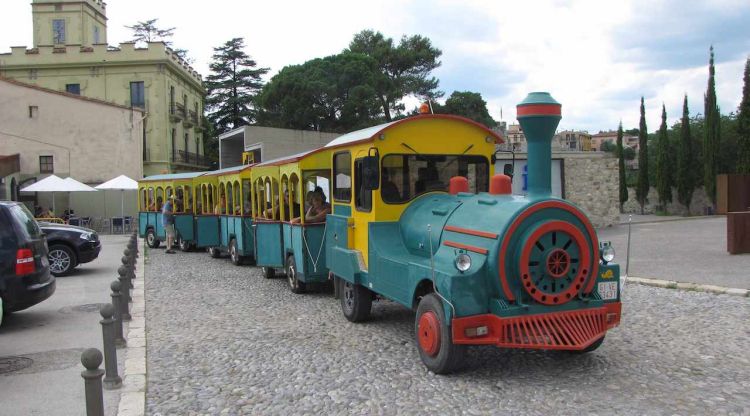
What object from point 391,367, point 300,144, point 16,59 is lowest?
point 391,367

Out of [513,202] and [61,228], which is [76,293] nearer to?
[61,228]

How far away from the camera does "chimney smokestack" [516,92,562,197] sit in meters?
5.79

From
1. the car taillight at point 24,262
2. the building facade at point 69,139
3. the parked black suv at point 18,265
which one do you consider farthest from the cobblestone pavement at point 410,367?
the building facade at point 69,139

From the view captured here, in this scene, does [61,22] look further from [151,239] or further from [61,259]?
[61,259]

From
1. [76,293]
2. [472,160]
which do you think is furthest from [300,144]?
[472,160]

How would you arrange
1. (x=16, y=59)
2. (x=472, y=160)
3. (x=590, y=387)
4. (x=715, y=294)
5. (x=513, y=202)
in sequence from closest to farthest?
1. (x=590, y=387)
2. (x=513, y=202)
3. (x=472, y=160)
4. (x=715, y=294)
5. (x=16, y=59)

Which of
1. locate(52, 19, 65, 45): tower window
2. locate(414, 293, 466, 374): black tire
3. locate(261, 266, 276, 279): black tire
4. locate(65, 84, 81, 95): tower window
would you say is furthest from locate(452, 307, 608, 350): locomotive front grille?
locate(52, 19, 65, 45): tower window

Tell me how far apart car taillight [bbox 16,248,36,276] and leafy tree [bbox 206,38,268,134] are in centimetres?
4650

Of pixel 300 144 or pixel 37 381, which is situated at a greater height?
pixel 300 144

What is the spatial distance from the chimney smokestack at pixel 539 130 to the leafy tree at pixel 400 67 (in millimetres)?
33717

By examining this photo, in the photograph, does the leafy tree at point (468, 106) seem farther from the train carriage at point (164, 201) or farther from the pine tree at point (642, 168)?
the train carriage at point (164, 201)

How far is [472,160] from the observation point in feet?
25.2

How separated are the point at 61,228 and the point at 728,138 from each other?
133ft

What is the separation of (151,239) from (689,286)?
1661cm
